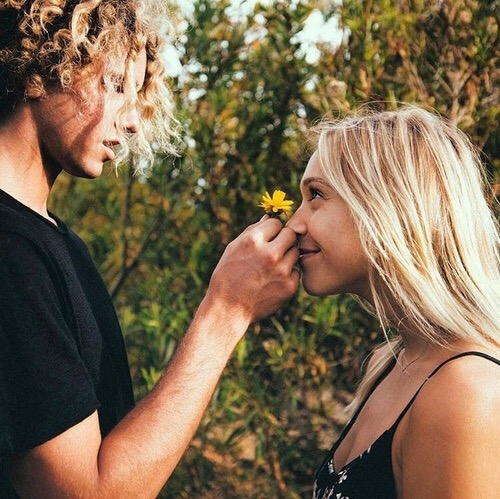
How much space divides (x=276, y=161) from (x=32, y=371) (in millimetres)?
2328

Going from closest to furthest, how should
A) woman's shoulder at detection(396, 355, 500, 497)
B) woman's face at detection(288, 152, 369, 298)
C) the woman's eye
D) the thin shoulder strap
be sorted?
woman's shoulder at detection(396, 355, 500, 497)
the thin shoulder strap
woman's face at detection(288, 152, 369, 298)
the woman's eye

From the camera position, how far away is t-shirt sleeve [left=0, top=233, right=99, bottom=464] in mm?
1731

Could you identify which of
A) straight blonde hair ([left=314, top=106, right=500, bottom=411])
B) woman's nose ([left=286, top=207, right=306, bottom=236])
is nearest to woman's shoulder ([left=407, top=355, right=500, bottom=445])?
straight blonde hair ([left=314, top=106, right=500, bottom=411])

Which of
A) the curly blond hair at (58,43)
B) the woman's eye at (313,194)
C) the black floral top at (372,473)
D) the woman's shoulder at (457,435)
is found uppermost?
the curly blond hair at (58,43)

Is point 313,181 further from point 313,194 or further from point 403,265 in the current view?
point 403,265

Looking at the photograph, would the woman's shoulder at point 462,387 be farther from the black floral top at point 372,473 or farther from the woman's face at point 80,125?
the woman's face at point 80,125

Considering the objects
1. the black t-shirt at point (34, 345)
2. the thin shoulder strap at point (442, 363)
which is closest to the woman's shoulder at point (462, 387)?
the thin shoulder strap at point (442, 363)

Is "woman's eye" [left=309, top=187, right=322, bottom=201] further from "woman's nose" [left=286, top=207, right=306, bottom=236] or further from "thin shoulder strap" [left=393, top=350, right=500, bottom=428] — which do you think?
"thin shoulder strap" [left=393, top=350, right=500, bottom=428]

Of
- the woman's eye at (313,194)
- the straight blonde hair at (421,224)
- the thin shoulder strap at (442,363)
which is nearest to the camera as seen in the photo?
the thin shoulder strap at (442,363)

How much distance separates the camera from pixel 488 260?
2.41 meters

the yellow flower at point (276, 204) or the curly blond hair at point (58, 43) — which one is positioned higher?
the curly blond hair at point (58, 43)

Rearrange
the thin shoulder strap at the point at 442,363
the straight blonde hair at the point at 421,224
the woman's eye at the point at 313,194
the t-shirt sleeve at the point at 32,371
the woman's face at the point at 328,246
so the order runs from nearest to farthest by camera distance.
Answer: the t-shirt sleeve at the point at 32,371 < the thin shoulder strap at the point at 442,363 < the straight blonde hair at the point at 421,224 < the woman's face at the point at 328,246 < the woman's eye at the point at 313,194

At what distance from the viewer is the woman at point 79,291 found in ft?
5.75

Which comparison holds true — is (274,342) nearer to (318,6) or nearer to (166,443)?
(318,6)
